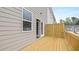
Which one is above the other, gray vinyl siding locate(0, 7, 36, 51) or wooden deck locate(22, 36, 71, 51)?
gray vinyl siding locate(0, 7, 36, 51)

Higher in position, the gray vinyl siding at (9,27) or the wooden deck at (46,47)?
the gray vinyl siding at (9,27)

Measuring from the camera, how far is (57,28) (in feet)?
42.5

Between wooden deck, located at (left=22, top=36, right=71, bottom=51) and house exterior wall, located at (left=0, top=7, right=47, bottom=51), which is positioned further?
wooden deck, located at (left=22, top=36, right=71, bottom=51)

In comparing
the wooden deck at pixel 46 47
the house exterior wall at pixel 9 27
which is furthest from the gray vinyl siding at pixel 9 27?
the wooden deck at pixel 46 47

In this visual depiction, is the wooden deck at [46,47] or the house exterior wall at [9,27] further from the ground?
the house exterior wall at [9,27]

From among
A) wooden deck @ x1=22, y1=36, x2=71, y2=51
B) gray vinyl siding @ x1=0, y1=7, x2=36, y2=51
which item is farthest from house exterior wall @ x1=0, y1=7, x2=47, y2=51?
wooden deck @ x1=22, y1=36, x2=71, y2=51

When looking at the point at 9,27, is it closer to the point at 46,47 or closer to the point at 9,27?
the point at 9,27

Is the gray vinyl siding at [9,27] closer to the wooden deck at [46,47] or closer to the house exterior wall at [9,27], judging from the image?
the house exterior wall at [9,27]

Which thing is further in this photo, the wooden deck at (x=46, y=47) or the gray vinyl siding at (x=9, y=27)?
the wooden deck at (x=46, y=47)

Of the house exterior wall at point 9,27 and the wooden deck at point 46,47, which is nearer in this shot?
the house exterior wall at point 9,27

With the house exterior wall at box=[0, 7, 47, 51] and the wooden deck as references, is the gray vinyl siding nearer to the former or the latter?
the house exterior wall at box=[0, 7, 47, 51]

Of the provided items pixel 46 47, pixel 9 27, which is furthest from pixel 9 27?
pixel 46 47

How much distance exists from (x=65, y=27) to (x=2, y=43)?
981 centimetres
